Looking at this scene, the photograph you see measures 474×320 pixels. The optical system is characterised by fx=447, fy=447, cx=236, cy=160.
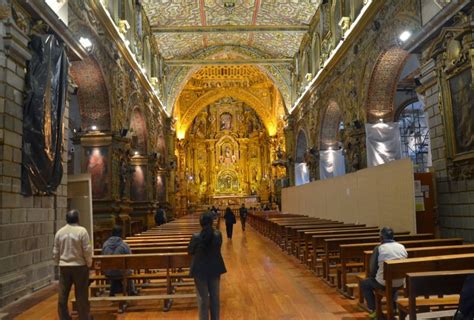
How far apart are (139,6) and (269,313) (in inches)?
585

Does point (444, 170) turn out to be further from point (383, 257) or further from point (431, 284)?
point (431, 284)

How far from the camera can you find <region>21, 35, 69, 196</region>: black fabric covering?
689 centimetres

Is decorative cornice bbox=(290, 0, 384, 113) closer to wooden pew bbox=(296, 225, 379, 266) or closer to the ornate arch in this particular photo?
wooden pew bbox=(296, 225, 379, 266)

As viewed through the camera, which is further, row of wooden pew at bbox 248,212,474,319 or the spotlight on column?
the spotlight on column

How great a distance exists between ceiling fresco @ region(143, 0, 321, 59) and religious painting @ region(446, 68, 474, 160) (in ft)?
37.7

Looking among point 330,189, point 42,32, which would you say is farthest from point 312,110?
point 42,32

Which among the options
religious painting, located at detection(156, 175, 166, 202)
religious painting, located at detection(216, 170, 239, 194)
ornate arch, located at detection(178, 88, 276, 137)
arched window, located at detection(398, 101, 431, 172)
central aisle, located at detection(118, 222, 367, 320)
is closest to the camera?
central aisle, located at detection(118, 222, 367, 320)

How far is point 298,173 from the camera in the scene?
79.5ft

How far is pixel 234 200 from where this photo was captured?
3512 cm

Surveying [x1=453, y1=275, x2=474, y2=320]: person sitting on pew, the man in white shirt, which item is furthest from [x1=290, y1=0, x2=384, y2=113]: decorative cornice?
[x1=453, y1=275, x2=474, y2=320]: person sitting on pew

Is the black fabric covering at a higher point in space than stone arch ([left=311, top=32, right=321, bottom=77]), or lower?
lower

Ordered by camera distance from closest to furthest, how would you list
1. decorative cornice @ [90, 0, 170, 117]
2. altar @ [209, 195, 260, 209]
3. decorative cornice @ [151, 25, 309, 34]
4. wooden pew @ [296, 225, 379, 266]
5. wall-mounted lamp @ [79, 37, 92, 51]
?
wooden pew @ [296, 225, 379, 266] < wall-mounted lamp @ [79, 37, 92, 51] < decorative cornice @ [90, 0, 170, 117] < decorative cornice @ [151, 25, 309, 34] < altar @ [209, 195, 260, 209]

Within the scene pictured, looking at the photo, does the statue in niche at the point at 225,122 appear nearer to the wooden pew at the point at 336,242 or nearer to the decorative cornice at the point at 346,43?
the decorative cornice at the point at 346,43

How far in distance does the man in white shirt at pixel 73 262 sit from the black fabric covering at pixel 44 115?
8.25 ft
